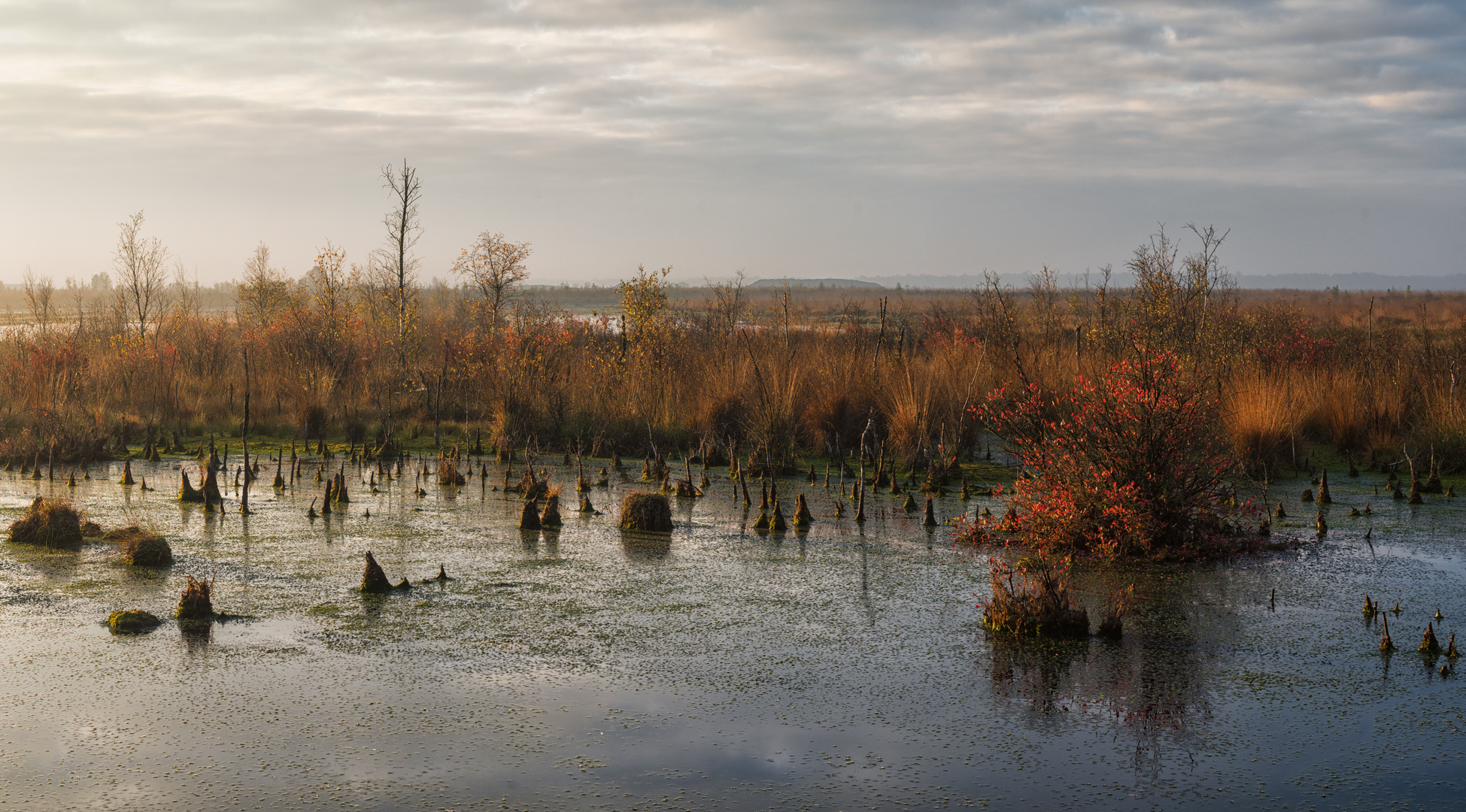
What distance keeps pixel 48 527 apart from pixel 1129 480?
9142 mm

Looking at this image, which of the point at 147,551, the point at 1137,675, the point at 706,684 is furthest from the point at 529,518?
the point at 1137,675

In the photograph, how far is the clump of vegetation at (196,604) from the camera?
23.6 ft

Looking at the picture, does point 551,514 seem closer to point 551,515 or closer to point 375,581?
point 551,515

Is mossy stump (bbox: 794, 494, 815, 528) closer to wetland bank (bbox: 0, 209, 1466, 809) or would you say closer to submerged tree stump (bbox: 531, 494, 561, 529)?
wetland bank (bbox: 0, 209, 1466, 809)

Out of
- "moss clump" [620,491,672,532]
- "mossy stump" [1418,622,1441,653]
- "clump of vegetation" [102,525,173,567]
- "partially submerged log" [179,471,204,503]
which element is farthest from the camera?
"partially submerged log" [179,471,204,503]

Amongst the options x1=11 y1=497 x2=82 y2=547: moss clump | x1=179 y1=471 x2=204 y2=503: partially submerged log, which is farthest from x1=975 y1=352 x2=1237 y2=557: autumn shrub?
x1=179 y1=471 x2=204 y2=503: partially submerged log

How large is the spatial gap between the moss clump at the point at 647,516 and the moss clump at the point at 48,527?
184 inches

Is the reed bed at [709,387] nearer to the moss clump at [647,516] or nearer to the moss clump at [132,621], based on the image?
the moss clump at [647,516]

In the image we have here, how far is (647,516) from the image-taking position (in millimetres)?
10469

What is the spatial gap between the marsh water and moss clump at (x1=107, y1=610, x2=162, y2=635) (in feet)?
0.39

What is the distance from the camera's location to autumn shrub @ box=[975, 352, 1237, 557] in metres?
9.15

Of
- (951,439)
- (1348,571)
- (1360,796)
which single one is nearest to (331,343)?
(951,439)

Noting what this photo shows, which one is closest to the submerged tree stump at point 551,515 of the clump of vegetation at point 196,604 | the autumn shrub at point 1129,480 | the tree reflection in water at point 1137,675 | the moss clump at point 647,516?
the moss clump at point 647,516

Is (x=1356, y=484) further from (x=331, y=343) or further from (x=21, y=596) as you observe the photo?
(x=331, y=343)
